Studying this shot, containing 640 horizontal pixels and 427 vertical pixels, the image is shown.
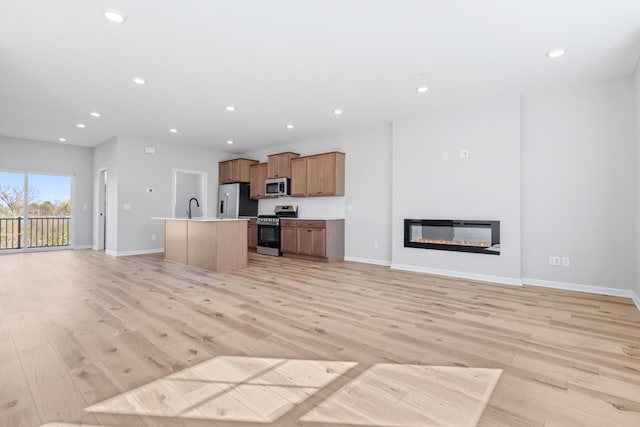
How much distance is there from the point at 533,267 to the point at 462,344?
2641mm

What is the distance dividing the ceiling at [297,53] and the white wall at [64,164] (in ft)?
8.01

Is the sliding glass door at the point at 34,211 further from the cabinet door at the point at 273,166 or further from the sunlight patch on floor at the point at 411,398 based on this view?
the sunlight patch on floor at the point at 411,398

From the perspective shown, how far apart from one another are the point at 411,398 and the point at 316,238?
14.7 ft

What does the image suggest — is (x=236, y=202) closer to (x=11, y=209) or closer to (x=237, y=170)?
(x=237, y=170)

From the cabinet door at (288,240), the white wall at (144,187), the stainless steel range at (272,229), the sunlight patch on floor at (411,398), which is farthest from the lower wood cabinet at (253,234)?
the sunlight patch on floor at (411,398)

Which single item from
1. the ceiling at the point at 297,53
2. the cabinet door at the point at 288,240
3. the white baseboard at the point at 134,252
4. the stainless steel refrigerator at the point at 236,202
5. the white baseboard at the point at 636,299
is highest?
the ceiling at the point at 297,53

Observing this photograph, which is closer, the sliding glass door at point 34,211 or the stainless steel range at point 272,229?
the stainless steel range at point 272,229

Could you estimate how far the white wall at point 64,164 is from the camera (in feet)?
22.7

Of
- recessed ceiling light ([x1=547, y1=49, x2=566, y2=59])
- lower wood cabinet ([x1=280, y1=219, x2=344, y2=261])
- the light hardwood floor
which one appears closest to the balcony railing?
the light hardwood floor

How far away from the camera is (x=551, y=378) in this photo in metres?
1.85

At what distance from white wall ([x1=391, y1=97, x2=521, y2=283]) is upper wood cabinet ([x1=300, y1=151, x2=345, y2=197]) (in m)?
1.22

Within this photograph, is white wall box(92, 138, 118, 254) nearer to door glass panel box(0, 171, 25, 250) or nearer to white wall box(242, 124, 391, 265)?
door glass panel box(0, 171, 25, 250)

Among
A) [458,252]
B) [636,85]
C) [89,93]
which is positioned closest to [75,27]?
[89,93]

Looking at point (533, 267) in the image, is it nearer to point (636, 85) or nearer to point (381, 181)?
point (636, 85)
